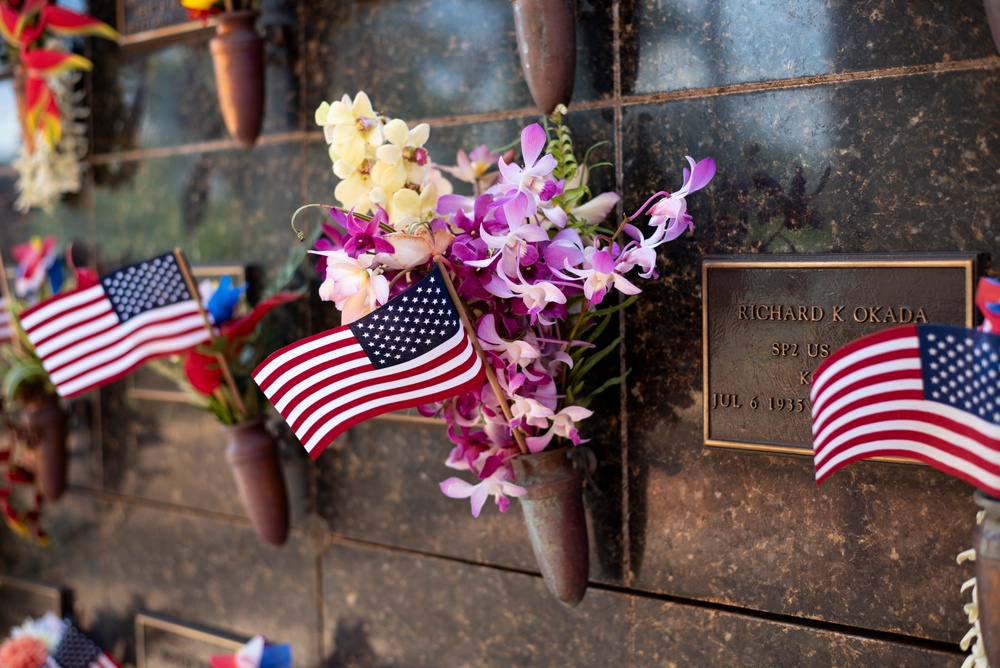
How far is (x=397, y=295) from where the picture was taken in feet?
6.30

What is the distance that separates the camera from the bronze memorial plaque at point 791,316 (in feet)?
6.44

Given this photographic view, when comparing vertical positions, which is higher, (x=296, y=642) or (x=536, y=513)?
(x=536, y=513)

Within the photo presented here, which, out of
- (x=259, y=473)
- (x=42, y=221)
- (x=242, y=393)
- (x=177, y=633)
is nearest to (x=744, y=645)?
(x=259, y=473)

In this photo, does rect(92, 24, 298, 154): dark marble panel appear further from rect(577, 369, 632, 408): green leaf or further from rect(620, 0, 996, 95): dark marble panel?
rect(577, 369, 632, 408): green leaf

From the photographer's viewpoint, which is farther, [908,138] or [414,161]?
[414,161]

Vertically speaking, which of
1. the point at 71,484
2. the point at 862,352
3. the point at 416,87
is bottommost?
the point at 71,484

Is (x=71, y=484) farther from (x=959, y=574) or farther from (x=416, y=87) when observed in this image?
(x=959, y=574)

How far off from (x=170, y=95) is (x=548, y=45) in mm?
1759

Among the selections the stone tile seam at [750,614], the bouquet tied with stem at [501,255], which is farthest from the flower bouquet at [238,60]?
the stone tile seam at [750,614]

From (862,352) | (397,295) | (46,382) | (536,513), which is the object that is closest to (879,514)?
(862,352)

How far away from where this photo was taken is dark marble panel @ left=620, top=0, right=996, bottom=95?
196 cm

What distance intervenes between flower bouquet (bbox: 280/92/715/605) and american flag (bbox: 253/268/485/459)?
0.03 m

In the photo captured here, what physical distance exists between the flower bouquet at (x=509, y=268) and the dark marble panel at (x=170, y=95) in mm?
900

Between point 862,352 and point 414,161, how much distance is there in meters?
1.08
